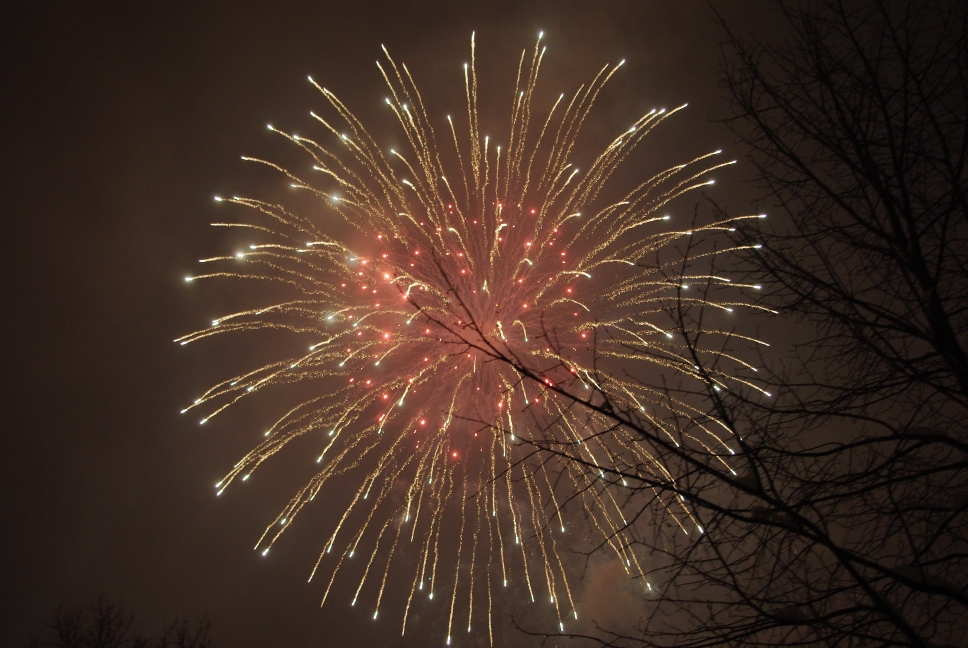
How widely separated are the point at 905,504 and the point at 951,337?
112 centimetres

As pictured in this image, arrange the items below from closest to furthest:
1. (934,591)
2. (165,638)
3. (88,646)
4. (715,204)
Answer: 1. (934,591)
2. (715,204)
3. (88,646)
4. (165,638)

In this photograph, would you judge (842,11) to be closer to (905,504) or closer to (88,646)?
(905,504)

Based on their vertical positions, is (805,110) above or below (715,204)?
above

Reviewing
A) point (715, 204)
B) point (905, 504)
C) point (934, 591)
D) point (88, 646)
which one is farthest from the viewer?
point (88, 646)

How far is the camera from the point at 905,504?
3.56m

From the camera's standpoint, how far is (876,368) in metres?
3.75

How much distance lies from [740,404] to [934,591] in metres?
1.39

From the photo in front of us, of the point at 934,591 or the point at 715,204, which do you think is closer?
the point at 934,591

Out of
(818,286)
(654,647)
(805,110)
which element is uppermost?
(805,110)

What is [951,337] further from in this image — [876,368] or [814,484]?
[814,484]

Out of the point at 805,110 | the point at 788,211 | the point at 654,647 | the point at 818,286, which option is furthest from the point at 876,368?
the point at 654,647

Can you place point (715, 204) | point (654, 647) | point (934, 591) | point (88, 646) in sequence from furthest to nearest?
point (88, 646) → point (715, 204) → point (654, 647) → point (934, 591)

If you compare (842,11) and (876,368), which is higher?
(842,11)

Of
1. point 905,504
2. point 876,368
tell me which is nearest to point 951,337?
point 876,368
